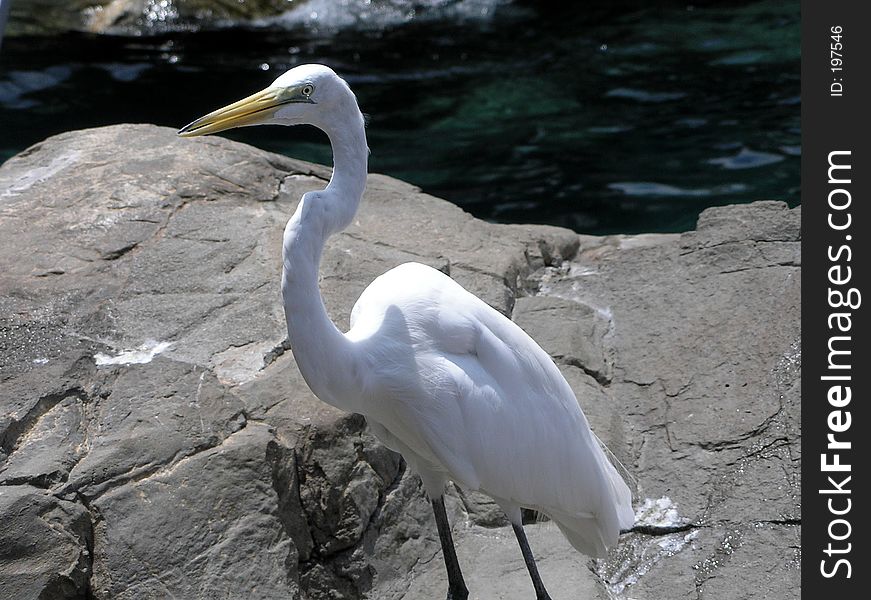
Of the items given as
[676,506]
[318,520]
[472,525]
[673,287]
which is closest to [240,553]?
[318,520]

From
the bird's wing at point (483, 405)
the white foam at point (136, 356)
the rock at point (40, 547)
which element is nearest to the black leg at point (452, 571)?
the bird's wing at point (483, 405)

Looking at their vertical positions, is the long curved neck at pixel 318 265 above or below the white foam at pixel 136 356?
above

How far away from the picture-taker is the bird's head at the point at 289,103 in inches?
115

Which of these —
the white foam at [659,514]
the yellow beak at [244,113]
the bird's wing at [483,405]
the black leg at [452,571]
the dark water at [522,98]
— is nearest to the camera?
the yellow beak at [244,113]

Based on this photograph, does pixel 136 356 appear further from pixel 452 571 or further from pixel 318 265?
pixel 452 571

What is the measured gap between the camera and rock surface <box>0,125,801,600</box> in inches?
137

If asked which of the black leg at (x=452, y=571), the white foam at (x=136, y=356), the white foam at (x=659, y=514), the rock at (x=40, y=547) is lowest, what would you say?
the white foam at (x=659, y=514)

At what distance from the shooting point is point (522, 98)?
380 inches

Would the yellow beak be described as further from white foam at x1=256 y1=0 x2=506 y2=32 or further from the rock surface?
white foam at x1=256 y1=0 x2=506 y2=32

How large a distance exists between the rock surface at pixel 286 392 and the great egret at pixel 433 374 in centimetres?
43

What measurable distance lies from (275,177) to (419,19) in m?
6.48

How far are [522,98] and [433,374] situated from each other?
6.84 meters

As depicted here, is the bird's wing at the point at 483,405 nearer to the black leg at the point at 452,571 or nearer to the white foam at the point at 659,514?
the black leg at the point at 452,571

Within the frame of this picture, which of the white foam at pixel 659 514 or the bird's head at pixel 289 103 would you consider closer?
the bird's head at pixel 289 103
